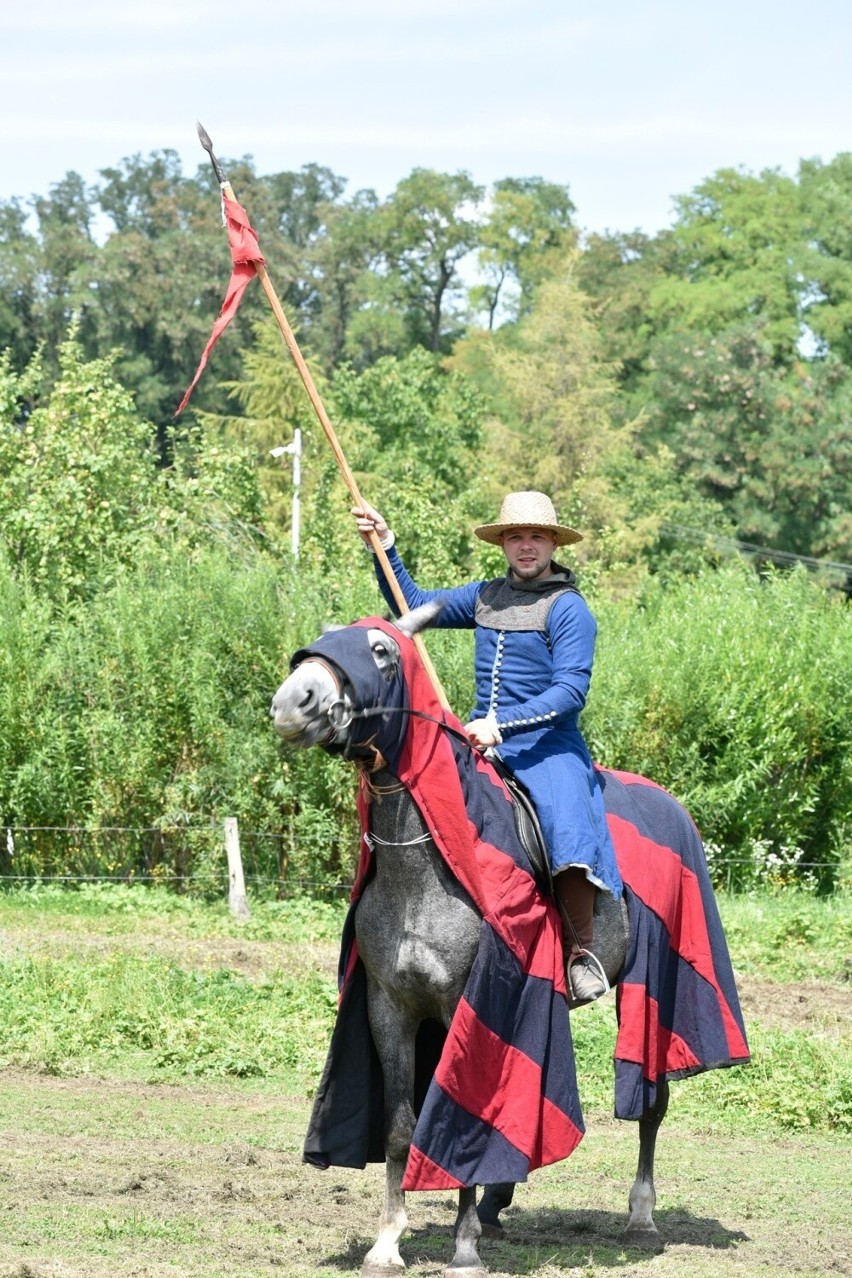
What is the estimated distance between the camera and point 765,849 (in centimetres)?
1750

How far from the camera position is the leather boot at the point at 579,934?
5.92 m

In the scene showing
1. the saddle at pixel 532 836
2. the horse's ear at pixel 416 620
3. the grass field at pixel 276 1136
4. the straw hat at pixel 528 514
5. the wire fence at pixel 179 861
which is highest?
the straw hat at pixel 528 514

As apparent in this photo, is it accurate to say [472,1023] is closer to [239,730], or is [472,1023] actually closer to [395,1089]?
[395,1089]

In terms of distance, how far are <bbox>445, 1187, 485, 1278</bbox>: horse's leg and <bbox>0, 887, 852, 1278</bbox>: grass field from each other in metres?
0.18

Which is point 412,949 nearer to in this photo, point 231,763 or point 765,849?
point 231,763

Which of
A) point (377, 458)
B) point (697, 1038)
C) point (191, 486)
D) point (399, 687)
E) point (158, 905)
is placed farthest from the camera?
point (377, 458)

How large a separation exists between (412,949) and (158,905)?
10471 millimetres

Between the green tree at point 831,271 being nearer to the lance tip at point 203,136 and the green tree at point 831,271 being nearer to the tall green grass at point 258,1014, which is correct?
the tall green grass at point 258,1014

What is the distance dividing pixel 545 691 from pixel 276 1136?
3021 millimetres

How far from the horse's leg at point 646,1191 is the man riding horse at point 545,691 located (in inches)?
34.4

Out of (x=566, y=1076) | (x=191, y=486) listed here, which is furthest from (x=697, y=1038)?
(x=191, y=486)

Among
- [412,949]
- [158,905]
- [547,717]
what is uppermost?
[547,717]

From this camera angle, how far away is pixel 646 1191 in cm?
647

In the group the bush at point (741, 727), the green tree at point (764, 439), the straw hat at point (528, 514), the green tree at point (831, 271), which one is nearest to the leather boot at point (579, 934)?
the straw hat at point (528, 514)
